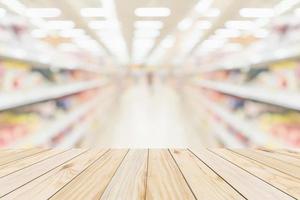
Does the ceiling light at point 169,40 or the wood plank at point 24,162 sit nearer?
the wood plank at point 24,162

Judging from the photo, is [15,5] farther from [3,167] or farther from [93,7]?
[3,167]

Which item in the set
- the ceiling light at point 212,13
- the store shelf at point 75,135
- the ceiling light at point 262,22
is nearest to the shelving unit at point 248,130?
the ceiling light at point 262,22

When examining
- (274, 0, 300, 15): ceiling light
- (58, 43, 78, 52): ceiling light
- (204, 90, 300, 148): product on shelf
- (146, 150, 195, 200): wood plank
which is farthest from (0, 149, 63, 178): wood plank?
(58, 43, 78, 52): ceiling light

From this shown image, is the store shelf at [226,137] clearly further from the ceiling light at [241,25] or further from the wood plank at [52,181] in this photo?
the wood plank at [52,181]

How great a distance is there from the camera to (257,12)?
3.43m

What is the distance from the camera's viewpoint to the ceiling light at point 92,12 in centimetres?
363

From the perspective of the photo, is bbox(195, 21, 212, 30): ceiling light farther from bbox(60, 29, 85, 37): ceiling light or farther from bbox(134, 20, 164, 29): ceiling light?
bbox(60, 29, 85, 37): ceiling light

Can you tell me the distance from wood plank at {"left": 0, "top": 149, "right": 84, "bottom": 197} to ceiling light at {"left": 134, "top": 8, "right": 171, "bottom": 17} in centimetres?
231

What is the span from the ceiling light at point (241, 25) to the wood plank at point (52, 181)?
2943 mm

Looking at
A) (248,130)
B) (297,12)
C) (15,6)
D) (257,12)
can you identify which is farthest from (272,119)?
(15,6)

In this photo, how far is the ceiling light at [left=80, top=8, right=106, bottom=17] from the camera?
3632 mm

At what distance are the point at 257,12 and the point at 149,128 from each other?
3.78 meters

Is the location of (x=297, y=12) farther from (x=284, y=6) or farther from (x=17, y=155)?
(x=17, y=155)

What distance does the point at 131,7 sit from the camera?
10.9 ft
